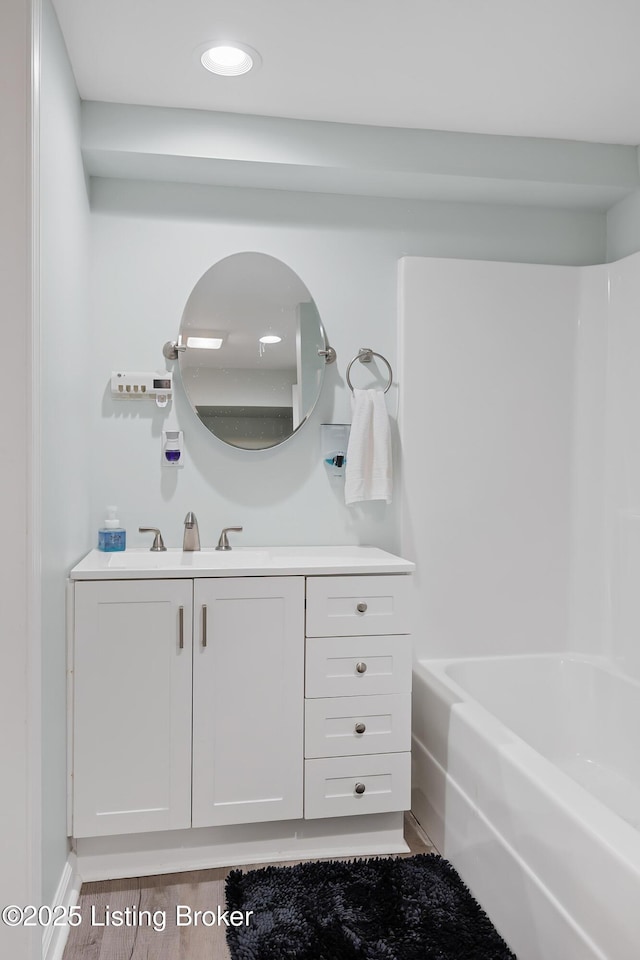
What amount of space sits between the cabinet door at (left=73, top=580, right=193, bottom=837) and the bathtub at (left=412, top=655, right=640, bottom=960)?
83cm

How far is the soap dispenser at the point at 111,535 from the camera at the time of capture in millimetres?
2420

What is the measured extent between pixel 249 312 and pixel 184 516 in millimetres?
809

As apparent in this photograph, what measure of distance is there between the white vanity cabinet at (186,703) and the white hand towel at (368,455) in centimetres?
56

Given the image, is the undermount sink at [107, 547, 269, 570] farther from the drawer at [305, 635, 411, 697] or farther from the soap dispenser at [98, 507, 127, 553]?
the drawer at [305, 635, 411, 697]

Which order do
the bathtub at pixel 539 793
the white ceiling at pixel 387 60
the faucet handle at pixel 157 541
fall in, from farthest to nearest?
1. the faucet handle at pixel 157 541
2. the white ceiling at pixel 387 60
3. the bathtub at pixel 539 793

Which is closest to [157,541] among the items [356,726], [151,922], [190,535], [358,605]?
[190,535]

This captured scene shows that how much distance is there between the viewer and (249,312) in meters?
2.60

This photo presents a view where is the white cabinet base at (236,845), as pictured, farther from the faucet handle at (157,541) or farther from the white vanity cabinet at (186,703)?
the faucet handle at (157,541)

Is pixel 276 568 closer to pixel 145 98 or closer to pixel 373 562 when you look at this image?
pixel 373 562

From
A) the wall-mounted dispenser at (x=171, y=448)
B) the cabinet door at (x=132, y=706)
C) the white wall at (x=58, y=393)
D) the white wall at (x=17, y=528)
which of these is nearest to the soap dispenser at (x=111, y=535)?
the white wall at (x=58, y=393)

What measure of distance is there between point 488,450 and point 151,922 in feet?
6.39

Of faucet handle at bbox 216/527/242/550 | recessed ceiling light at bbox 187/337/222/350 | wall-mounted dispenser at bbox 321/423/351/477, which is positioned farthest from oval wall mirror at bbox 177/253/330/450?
faucet handle at bbox 216/527/242/550

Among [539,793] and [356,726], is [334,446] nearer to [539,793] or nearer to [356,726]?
[356,726]

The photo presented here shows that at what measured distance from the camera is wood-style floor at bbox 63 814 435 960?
1.74 metres
